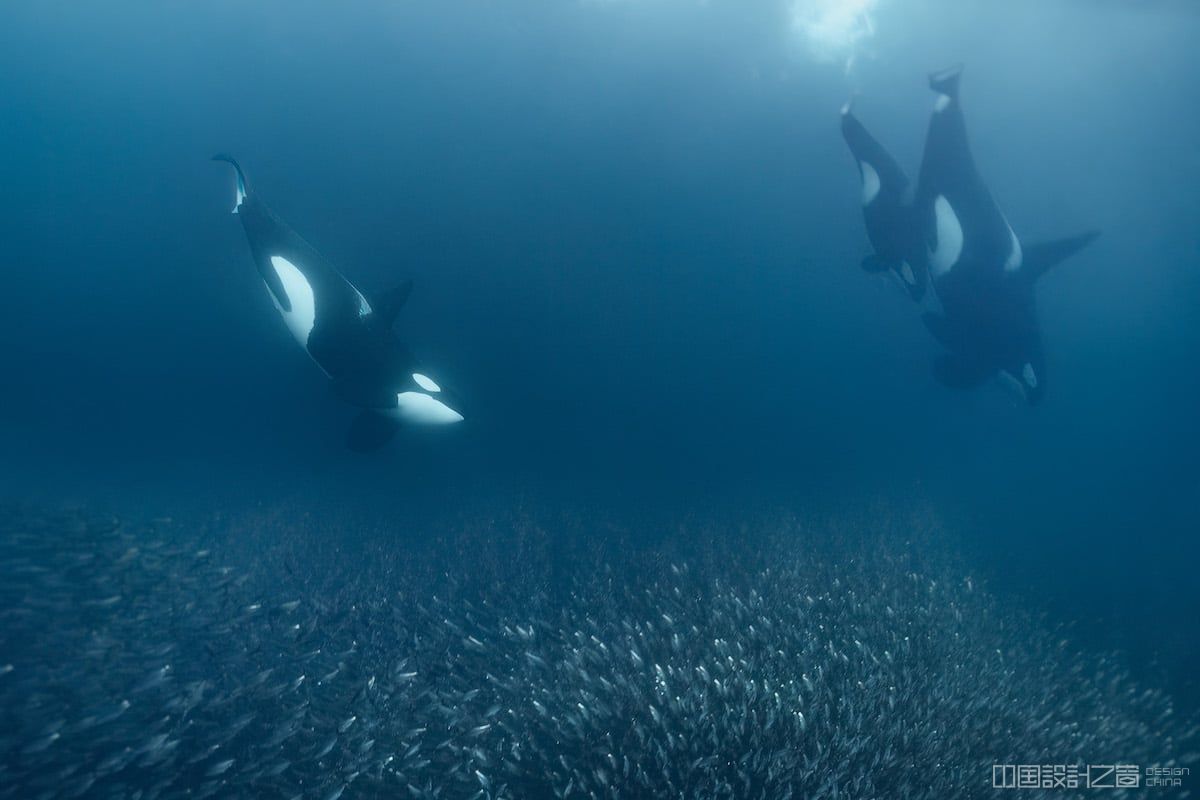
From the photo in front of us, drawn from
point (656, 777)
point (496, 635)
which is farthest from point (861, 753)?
point (496, 635)

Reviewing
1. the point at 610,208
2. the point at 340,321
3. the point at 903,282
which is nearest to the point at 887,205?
the point at 903,282

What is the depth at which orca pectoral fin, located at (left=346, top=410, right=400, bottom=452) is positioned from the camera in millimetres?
6691

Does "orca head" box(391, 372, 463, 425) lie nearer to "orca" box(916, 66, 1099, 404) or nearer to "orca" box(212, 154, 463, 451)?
"orca" box(212, 154, 463, 451)

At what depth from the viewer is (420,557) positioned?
12156 millimetres

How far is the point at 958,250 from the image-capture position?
5.48 metres

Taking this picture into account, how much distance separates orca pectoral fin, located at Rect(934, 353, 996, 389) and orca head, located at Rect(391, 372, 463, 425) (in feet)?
Result: 15.8

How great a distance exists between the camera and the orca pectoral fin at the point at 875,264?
6.46 m

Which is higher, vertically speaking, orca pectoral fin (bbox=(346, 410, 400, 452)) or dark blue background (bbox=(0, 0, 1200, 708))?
dark blue background (bbox=(0, 0, 1200, 708))

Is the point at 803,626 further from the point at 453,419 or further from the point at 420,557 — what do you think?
the point at 420,557

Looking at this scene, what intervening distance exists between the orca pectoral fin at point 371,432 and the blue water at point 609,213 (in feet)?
23.5

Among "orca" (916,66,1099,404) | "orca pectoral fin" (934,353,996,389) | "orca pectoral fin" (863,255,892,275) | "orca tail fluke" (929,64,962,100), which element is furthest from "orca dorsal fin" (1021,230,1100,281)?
"orca tail fluke" (929,64,962,100)

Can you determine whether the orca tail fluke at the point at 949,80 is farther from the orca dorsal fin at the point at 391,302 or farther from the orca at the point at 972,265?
the orca dorsal fin at the point at 391,302

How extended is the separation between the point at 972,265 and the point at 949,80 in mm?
1524

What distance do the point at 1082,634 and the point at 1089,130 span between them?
11.8 m
